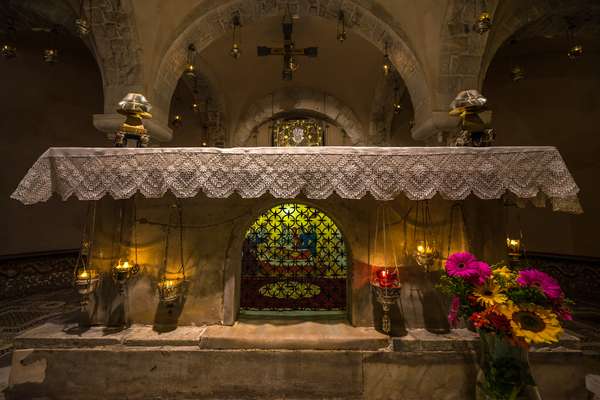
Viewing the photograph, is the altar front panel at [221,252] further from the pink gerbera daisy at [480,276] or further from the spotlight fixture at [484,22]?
the spotlight fixture at [484,22]

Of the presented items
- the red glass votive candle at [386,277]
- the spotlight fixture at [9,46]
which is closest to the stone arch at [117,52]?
the spotlight fixture at [9,46]

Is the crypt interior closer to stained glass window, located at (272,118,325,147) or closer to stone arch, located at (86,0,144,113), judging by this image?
stone arch, located at (86,0,144,113)

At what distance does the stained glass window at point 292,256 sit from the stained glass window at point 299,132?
21.6 ft

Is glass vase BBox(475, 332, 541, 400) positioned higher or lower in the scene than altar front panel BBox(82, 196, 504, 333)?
lower

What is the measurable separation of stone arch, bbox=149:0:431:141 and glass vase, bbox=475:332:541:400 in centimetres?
382

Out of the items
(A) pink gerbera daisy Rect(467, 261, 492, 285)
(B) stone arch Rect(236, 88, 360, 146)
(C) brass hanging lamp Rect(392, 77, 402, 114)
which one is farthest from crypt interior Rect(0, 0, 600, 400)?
(B) stone arch Rect(236, 88, 360, 146)

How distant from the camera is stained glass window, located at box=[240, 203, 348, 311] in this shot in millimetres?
2895

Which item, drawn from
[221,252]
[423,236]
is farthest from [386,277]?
[221,252]

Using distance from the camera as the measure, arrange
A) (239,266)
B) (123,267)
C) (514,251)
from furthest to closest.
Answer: (514,251), (239,266), (123,267)

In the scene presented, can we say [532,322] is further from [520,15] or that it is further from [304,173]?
[520,15]

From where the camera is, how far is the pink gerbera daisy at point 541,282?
5.28ft

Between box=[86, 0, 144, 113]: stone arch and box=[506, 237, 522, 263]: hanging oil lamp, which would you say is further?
box=[86, 0, 144, 113]: stone arch

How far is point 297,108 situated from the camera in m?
8.80

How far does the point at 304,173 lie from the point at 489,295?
1544 millimetres
